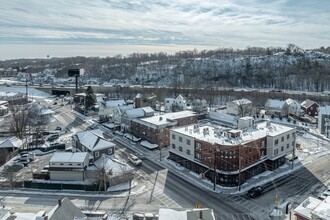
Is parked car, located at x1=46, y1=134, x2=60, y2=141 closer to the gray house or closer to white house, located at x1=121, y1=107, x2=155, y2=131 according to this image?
white house, located at x1=121, y1=107, x2=155, y2=131

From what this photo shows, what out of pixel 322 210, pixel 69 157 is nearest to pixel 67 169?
pixel 69 157

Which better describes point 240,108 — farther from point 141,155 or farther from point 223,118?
point 141,155

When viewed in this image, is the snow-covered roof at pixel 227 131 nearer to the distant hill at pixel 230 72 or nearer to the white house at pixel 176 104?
the white house at pixel 176 104

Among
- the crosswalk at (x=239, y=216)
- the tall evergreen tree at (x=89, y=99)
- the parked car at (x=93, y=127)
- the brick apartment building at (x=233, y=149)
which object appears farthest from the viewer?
the tall evergreen tree at (x=89, y=99)

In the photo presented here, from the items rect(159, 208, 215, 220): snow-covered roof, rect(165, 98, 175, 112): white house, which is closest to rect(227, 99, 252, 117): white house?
rect(165, 98, 175, 112): white house

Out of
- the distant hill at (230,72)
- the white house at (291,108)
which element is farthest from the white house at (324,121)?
the distant hill at (230,72)

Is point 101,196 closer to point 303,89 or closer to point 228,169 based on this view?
point 228,169

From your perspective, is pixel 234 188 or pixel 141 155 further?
pixel 141 155

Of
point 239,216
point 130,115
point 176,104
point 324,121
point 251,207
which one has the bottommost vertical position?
point 239,216
